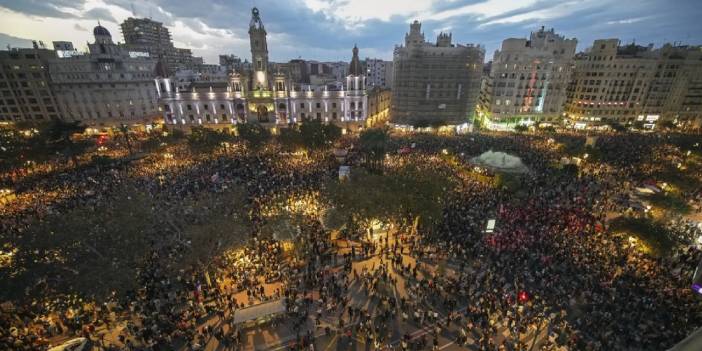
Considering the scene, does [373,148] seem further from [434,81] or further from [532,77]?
[532,77]

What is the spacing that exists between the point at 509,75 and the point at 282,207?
215 feet

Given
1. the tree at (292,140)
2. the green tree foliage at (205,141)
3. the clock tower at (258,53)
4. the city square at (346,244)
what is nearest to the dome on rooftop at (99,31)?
A: the city square at (346,244)

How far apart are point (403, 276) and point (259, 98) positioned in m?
53.7

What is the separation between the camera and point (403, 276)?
65.8 ft

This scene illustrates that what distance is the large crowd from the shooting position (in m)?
15.2

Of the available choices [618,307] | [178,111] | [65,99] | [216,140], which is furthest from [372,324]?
[65,99]

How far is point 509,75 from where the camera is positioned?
6725cm

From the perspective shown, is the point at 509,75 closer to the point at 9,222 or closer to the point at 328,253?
the point at 328,253

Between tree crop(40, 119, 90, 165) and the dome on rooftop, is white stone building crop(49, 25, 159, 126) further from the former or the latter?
tree crop(40, 119, 90, 165)

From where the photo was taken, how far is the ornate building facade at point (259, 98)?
201 ft

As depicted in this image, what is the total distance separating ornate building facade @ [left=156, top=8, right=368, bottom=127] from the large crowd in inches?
1322

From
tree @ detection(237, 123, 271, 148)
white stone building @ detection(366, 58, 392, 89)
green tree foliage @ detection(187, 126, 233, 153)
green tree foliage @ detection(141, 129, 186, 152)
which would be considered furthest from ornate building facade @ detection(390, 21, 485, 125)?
white stone building @ detection(366, 58, 392, 89)

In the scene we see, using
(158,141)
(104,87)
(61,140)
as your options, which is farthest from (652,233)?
(104,87)

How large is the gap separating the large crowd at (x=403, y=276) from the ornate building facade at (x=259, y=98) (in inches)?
1322
